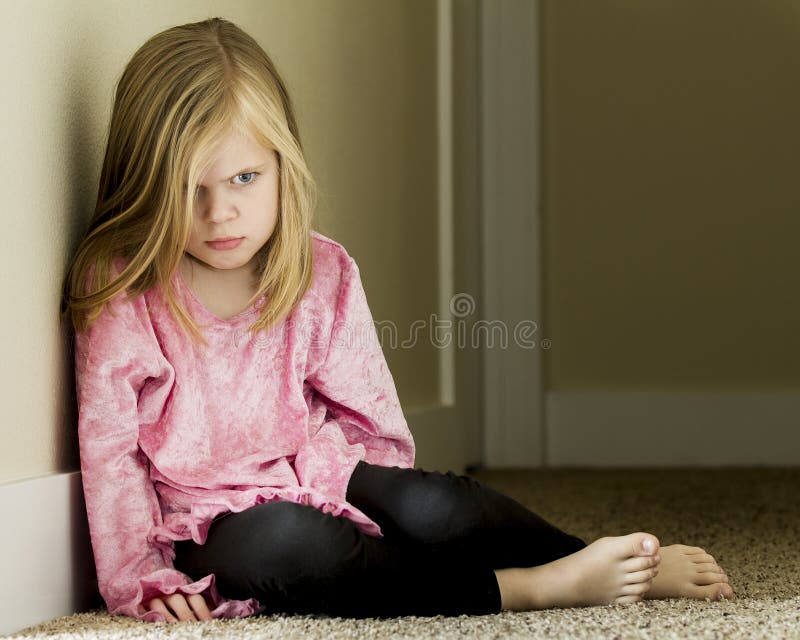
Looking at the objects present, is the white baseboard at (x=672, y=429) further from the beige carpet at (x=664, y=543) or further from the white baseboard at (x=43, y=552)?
the white baseboard at (x=43, y=552)

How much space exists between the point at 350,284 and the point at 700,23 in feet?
5.05

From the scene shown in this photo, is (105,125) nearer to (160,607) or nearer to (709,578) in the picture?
(160,607)

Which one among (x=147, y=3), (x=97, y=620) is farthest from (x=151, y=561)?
(x=147, y=3)

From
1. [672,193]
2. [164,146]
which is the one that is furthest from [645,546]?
[672,193]

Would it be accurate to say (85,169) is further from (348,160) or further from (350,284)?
(348,160)

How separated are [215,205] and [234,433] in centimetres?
21

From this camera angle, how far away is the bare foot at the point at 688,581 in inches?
38.0

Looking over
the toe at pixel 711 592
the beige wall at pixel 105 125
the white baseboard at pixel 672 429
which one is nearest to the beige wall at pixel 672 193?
the white baseboard at pixel 672 429

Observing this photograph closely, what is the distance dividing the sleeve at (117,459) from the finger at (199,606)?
0.01m

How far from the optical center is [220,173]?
98 centimetres

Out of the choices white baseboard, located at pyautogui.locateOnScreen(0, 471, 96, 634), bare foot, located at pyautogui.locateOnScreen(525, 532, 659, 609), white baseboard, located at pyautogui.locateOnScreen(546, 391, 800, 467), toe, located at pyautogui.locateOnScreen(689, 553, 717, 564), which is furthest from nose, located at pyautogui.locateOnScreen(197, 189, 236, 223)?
white baseboard, located at pyautogui.locateOnScreen(546, 391, 800, 467)

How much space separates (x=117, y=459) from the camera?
952mm

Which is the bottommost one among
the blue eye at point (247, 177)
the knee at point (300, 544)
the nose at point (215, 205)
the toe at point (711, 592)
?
the toe at point (711, 592)

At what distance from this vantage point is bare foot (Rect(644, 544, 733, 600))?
966 mm
